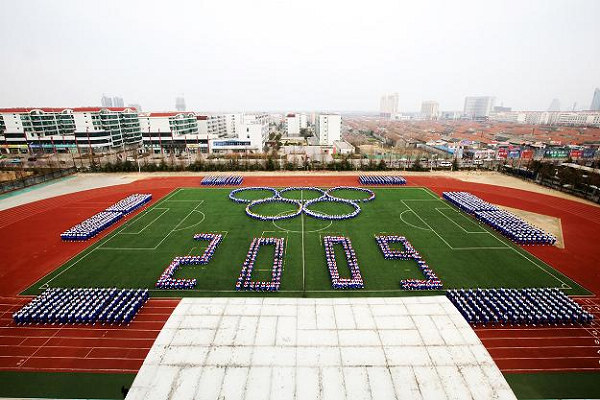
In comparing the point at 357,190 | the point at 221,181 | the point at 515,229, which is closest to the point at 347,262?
the point at 515,229

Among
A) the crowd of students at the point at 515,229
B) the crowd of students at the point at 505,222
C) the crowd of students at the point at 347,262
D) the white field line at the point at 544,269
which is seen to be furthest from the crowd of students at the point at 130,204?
the white field line at the point at 544,269

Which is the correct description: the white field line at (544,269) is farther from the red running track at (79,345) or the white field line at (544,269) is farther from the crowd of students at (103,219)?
the crowd of students at (103,219)

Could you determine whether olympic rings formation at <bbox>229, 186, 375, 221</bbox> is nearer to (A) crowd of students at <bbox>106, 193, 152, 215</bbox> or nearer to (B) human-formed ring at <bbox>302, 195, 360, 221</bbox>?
(B) human-formed ring at <bbox>302, 195, 360, 221</bbox>

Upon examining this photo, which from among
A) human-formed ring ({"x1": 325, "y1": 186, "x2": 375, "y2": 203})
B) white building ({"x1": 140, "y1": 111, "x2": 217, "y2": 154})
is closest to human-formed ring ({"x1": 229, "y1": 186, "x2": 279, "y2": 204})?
human-formed ring ({"x1": 325, "y1": 186, "x2": 375, "y2": 203})

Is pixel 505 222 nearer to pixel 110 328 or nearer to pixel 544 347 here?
pixel 544 347

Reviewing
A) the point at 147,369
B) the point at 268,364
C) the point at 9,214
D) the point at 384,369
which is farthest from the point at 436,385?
the point at 9,214

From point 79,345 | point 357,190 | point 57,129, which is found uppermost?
point 57,129

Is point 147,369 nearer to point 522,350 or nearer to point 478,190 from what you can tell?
point 522,350
